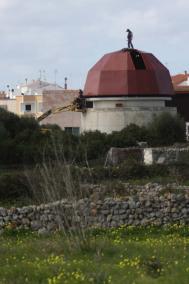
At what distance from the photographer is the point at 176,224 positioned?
1784 cm

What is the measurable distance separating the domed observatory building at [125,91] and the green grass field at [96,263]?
1718 inches

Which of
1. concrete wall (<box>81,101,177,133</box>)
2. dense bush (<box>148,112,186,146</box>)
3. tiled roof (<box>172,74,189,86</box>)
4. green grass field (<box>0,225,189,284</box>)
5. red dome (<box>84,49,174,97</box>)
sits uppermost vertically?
tiled roof (<box>172,74,189,86</box>)

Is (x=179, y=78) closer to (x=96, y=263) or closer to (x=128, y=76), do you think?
(x=128, y=76)

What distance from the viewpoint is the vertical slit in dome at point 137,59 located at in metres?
58.3

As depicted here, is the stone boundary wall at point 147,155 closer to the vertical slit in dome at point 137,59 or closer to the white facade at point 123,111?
the white facade at point 123,111

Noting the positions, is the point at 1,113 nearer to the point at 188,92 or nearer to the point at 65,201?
the point at 188,92

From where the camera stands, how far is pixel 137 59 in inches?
2313

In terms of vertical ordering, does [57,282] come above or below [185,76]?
below

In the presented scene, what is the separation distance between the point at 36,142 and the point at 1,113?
253 inches

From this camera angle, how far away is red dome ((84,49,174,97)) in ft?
186

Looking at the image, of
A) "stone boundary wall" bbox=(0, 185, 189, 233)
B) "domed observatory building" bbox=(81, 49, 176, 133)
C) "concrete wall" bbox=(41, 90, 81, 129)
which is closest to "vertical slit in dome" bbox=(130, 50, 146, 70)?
"domed observatory building" bbox=(81, 49, 176, 133)

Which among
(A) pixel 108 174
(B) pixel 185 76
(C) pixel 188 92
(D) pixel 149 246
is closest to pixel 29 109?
(B) pixel 185 76

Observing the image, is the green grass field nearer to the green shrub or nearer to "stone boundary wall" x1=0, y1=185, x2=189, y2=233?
"stone boundary wall" x1=0, y1=185, x2=189, y2=233

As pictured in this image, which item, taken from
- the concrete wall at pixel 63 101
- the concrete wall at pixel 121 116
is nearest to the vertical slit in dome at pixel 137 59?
the concrete wall at pixel 121 116
